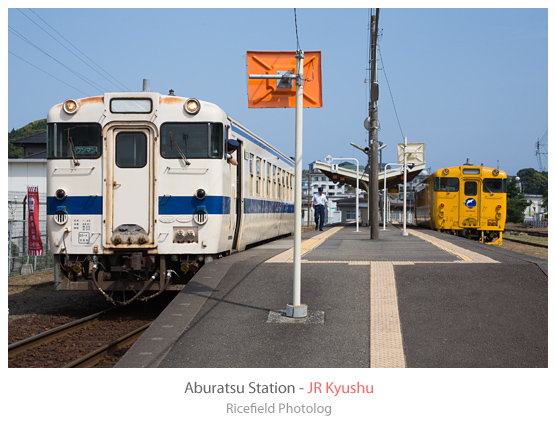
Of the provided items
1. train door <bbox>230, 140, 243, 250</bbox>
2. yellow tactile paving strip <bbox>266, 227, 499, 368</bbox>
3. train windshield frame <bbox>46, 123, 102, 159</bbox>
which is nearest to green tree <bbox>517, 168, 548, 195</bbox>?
train door <bbox>230, 140, 243, 250</bbox>

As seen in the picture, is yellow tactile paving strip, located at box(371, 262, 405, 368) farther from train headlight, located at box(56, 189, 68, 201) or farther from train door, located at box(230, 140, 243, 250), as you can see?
train headlight, located at box(56, 189, 68, 201)

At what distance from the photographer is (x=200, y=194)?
27.6 feet

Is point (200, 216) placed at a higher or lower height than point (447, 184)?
lower

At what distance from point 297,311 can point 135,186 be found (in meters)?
3.53

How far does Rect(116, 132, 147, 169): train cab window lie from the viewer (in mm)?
8539

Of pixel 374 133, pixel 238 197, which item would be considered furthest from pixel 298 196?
pixel 374 133

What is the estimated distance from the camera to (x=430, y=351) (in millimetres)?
5410

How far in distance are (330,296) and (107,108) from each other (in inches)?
174

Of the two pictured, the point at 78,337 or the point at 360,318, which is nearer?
the point at 360,318

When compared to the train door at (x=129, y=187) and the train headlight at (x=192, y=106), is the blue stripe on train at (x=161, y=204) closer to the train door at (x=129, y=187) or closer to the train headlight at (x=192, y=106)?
the train door at (x=129, y=187)

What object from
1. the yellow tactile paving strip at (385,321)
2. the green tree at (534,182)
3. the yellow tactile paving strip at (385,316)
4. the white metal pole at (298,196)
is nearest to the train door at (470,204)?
the yellow tactile paving strip at (385,316)

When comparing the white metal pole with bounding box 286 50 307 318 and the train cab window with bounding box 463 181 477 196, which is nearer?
the white metal pole with bounding box 286 50 307 318

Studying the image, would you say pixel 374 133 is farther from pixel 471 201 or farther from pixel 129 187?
pixel 129 187
